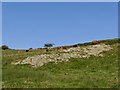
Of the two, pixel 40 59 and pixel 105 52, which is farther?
pixel 105 52

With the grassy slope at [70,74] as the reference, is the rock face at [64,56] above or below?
above

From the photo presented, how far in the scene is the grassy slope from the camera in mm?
31330

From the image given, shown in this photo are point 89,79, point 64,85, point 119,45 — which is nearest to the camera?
point 64,85

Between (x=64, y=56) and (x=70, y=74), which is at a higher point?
(x=64, y=56)

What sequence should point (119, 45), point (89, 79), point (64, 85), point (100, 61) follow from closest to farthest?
point (64, 85), point (89, 79), point (100, 61), point (119, 45)

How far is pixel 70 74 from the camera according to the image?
38.4 meters

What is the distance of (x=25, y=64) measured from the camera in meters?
47.5

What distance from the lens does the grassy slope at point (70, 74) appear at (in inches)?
1233

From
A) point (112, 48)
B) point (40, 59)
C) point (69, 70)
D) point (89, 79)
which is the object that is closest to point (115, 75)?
point (89, 79)

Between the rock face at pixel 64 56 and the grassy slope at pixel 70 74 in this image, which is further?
the rock face at pixel 64 56

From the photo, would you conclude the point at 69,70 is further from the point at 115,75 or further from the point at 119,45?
the point at 119,45

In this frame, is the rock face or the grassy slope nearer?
the grassy slope

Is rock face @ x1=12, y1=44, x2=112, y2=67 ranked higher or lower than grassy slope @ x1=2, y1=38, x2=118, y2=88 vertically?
higher

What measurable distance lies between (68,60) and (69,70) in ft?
19.9
